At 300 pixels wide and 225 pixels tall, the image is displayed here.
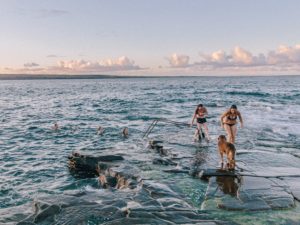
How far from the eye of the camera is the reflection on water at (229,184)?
36.7ft

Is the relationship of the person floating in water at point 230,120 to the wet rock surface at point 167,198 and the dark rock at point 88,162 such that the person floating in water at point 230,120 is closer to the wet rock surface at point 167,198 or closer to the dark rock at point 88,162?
the wet rock surface at point 167,198

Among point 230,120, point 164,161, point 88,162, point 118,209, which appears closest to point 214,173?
point 164,161

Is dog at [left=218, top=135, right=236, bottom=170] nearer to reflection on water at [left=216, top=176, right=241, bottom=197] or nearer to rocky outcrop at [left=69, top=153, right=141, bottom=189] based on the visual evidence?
reflection on water at [left=216, top=176, right=241, bottom=197]

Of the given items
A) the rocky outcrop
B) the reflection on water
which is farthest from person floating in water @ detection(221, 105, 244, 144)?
the rocky outcrop

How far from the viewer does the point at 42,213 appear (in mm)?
Result: 9602

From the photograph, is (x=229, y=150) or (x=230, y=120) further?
(x=230, y=120)

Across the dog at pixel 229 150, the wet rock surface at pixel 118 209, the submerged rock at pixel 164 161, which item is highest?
the dog at pixel 229 150

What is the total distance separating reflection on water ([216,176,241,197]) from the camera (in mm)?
11172

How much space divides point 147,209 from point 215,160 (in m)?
6.90

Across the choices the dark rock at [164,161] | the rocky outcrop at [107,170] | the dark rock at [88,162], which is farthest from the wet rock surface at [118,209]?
the dark rock at [88,162]

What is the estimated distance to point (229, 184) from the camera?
468 inches

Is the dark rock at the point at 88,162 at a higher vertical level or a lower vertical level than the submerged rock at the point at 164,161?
lower

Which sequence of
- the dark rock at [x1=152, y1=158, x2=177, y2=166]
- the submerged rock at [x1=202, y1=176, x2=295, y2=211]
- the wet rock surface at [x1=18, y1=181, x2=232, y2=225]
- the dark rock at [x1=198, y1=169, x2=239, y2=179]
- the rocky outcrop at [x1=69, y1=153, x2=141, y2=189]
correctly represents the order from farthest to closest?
the dark rock at [x1=152, y1=158, x2=177, y2=166], the rocky outcrop at [x1=69, y1=153, x2=141, y2=189], the dark rock at [x1=198, y1=169, x2=239, y2=179], the submerged rock at [x1=202, y1=176, x2=295, y2=211], the wet rock surface at [x1=18, y1=181, x2=232, y2=225]

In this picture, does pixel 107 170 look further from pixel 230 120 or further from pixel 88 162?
pixel 230 120
